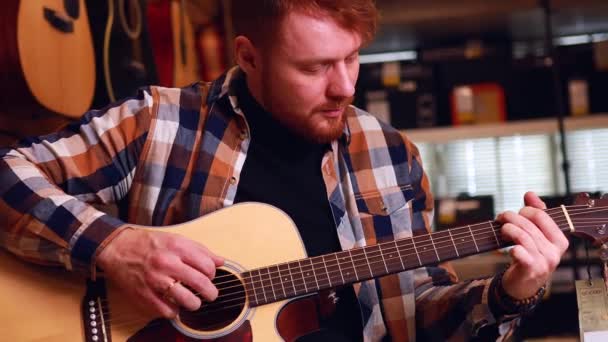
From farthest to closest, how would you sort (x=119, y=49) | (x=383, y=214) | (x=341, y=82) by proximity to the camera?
1. (x=119, y=49)
2. (x=383, y=214)
3. (x=341, y=82)

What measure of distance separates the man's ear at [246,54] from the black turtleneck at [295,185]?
5 cm

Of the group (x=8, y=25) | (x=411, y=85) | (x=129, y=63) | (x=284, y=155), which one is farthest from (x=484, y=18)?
(x=8, y=25)

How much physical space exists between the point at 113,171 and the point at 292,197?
0.32 meters

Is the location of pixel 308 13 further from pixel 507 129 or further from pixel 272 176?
pixel 507 129

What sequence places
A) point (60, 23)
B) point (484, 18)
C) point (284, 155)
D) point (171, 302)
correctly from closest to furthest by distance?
point (171, 302) → point (284, 155) → point (60, 23) → point (484, 18)

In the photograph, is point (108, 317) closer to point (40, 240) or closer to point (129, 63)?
point (40, 240)

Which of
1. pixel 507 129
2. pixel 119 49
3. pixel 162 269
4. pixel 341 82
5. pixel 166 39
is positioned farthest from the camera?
pixel 507 129

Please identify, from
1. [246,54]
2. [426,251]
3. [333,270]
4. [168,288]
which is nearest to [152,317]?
[168,288]

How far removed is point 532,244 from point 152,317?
58 cm

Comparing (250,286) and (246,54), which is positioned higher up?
(246,54)

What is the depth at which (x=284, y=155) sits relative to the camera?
137cm

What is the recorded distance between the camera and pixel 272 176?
1346mm

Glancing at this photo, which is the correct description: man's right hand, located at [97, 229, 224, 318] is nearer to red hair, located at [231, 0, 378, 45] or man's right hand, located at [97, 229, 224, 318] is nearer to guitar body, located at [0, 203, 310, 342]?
guitar body, located at [0, 203, 310, 342]

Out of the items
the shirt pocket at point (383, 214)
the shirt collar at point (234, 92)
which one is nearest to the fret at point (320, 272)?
the shirt pocket at point (383, 214)
